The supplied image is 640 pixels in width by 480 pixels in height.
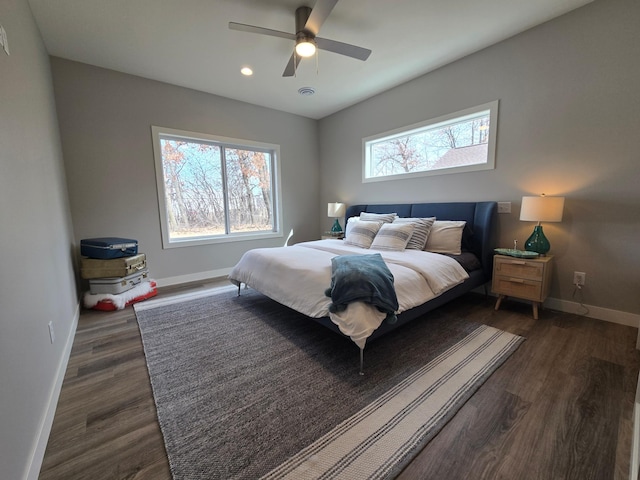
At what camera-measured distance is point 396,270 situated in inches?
84.4

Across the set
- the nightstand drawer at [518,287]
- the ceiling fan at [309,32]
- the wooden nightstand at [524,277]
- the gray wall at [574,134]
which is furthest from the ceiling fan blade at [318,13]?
the nightstand drawer at [518,287]

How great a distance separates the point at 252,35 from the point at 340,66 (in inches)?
43.6

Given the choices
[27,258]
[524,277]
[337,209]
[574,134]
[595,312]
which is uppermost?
[574,134]

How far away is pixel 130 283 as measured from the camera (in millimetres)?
3111

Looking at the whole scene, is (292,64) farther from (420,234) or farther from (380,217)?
(420,234)

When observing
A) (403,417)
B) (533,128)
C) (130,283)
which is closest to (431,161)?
(533,128)

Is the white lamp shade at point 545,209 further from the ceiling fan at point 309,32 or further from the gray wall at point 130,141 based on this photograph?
the gray wall at point 130,141

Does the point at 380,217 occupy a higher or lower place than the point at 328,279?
higher

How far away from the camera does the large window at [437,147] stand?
3037 millimetres

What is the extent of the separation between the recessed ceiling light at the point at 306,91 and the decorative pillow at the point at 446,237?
260 cm

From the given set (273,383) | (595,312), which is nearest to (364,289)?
(273,383)

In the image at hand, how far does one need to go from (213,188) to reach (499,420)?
4.26 meters

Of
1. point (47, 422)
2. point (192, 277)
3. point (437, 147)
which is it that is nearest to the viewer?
point (47, 422)

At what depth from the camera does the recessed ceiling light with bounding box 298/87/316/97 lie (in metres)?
3.75
